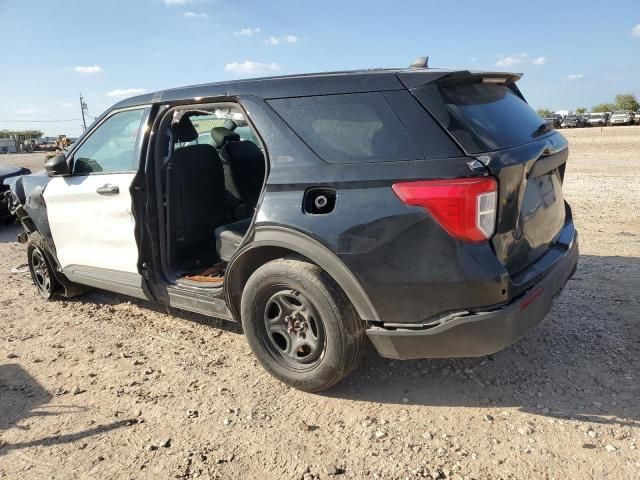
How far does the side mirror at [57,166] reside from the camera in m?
4.18

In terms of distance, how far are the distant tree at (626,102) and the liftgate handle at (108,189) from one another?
306ft

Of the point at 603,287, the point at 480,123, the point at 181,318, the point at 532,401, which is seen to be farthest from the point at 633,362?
the point at 181,318

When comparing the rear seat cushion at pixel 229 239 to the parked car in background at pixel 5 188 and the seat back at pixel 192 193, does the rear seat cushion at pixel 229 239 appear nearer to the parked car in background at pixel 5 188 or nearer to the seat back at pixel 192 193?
the seat back at pixel 192 193

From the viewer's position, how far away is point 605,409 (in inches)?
111

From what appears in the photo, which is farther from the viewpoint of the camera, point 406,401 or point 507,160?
point 406,401

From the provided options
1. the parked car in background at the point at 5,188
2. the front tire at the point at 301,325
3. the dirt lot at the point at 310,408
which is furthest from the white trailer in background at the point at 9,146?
the front tire at the point at 301,325

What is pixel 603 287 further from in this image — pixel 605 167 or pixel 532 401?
pixel 605 167

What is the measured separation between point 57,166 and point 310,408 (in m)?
2.92

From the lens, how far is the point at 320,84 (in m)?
2.94

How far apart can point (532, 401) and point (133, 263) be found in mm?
2968

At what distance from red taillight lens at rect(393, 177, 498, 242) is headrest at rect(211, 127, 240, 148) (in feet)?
8.75

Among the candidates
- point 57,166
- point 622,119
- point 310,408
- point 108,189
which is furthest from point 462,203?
point 622,119

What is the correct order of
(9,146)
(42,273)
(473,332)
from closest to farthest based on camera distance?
(473,332) → (42,273) → (9,146)

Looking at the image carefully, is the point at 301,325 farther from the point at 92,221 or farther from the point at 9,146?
the point at 9,146
